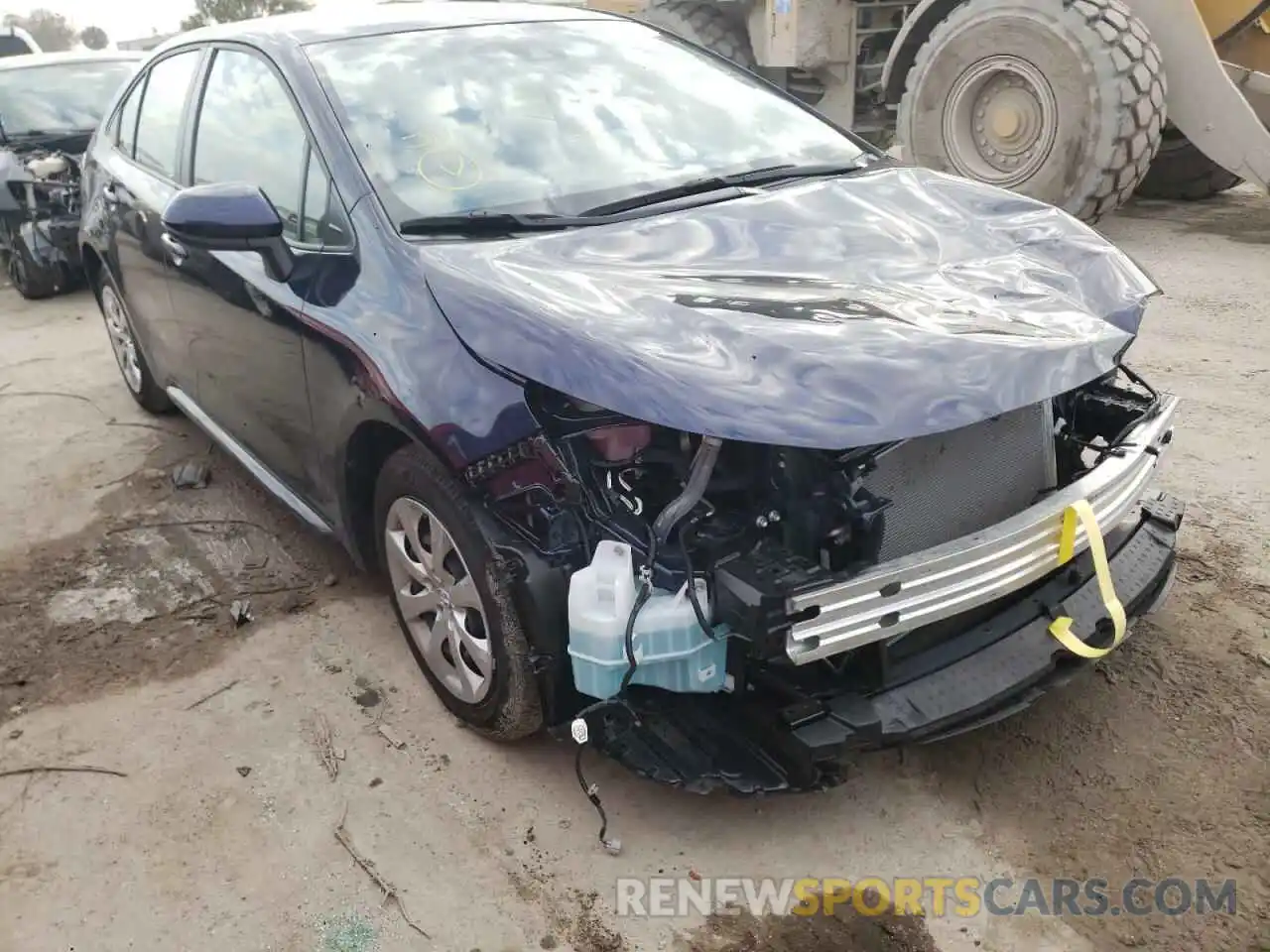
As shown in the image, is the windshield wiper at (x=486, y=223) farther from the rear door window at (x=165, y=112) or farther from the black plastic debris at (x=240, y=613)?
the rear door window at (x=165, y=112)

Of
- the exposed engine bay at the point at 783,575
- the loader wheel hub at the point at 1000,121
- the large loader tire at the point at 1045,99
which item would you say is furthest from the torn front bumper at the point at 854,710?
the loader wheel hub at the point at 1000,121

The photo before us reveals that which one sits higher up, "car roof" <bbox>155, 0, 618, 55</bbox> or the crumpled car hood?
"car roof" <bbox>155, 0, 618, 55</bbox>

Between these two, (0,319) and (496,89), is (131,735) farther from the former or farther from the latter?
(0,319)

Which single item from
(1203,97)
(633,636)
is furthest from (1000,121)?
(633,636)

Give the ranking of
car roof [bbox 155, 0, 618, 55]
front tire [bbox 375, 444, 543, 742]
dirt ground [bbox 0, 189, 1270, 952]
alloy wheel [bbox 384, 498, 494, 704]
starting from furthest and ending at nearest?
car roof [bbox 155, 0, 618, 55]
alloy wheel [bbox 384, 498, 494, 704]
front tire [bbox 375, 444, 543, 742]
dirt ground [bbox 0, 189, 1270, 952]

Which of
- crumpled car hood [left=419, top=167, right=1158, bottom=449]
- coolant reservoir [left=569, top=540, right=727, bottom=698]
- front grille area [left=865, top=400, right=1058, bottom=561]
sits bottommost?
coolant reservoir [left=569, top=540, right=727, bottom=698]

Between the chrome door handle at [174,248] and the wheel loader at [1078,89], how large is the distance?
17.7ft

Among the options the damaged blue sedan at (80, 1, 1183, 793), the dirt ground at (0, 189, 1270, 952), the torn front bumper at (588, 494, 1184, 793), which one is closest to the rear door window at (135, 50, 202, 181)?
the damaged blue sedan at (80, 1, 1183, 793)

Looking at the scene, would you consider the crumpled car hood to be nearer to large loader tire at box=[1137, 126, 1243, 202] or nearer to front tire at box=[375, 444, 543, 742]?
front tire at box=[375, 444, 543, 742]

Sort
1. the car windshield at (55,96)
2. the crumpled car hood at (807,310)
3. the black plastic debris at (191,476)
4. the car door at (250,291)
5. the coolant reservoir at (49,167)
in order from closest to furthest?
the crumpled car hood at (807,310) → the car door at (250,291) → the black plastic debris at (191,476) → the coolant reservoir at (49,167) → the car windshield at (55,96)

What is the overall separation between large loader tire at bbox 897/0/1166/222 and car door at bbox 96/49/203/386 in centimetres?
511

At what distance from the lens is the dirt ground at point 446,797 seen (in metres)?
2.21

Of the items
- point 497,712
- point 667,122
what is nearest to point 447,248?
point 667,122

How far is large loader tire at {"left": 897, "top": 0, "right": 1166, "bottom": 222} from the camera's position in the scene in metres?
6.38
